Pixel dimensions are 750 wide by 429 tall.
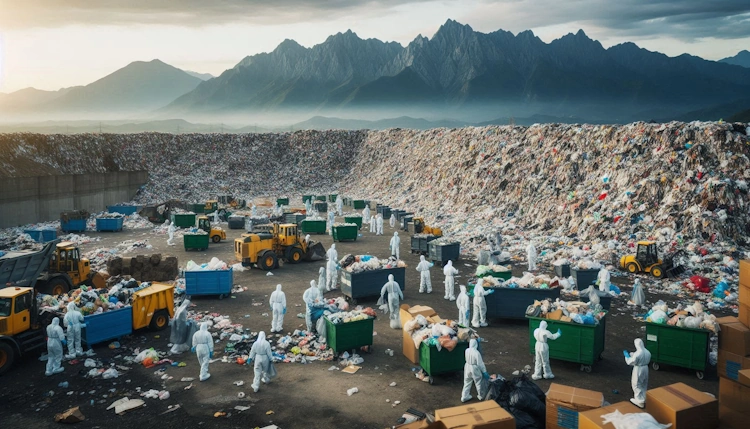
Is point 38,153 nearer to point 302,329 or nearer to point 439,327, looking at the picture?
point 302,329

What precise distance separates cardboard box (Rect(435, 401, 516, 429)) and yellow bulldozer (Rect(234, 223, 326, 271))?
13.9 metres

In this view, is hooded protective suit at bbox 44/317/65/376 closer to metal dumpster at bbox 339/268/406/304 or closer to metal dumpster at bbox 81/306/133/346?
metal dumpster at bbox 81/306/133/346

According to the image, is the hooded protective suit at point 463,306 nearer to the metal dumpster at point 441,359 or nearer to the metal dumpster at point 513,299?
the metal dumpster at point 513,299

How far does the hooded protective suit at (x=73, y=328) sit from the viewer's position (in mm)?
11281

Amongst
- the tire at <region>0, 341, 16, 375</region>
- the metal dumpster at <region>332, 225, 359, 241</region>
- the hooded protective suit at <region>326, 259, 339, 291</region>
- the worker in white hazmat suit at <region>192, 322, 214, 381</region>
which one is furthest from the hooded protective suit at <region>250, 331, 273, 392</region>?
the metal dumpster at <region>332, 225, 359, 241</region>

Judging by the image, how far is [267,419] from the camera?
8.75 metres

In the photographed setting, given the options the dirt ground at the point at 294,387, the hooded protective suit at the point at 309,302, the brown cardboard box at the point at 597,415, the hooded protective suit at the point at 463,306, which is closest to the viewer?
the brown cardboard box at the point at 597,415

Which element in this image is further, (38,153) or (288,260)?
(38,153)

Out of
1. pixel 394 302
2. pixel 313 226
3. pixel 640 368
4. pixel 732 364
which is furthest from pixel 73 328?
pixel 313 226

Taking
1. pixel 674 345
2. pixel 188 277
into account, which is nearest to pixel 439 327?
pixel 674 345

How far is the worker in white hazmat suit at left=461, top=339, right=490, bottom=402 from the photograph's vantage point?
9.15m

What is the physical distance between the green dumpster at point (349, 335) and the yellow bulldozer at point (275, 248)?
9.27m

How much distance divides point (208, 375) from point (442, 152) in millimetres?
35226

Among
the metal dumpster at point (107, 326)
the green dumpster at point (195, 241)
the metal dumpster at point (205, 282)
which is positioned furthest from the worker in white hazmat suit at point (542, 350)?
the green dumpster at point (195, 241)
